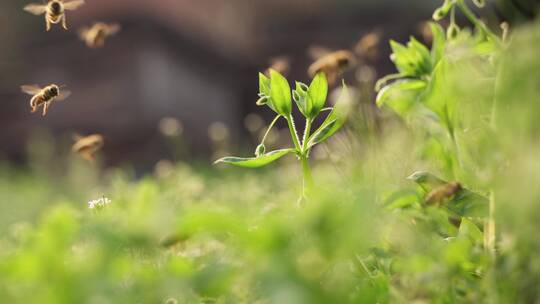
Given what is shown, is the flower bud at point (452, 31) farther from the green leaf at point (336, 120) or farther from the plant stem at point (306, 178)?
the plant stem at point (306, 178)

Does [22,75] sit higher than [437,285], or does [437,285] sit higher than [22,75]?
[22,75]

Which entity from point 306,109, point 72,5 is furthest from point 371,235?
point 72,5

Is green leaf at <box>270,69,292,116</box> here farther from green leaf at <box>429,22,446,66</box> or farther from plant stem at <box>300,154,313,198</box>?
green leaf at <box>429,22,446,66</box>

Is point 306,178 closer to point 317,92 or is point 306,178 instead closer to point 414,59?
point 317,92

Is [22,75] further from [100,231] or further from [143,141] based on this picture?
[100,231]

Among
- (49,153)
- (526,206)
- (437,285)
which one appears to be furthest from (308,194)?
(49,153)

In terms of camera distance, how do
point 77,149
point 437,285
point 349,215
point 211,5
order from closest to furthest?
point 349,215
point 437,285
point 77,149
point 211,5

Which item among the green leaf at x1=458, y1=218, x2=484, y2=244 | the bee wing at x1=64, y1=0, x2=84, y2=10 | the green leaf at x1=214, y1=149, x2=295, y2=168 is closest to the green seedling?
the green leaf at x1=214, y1=149, x2=295, y2=168
